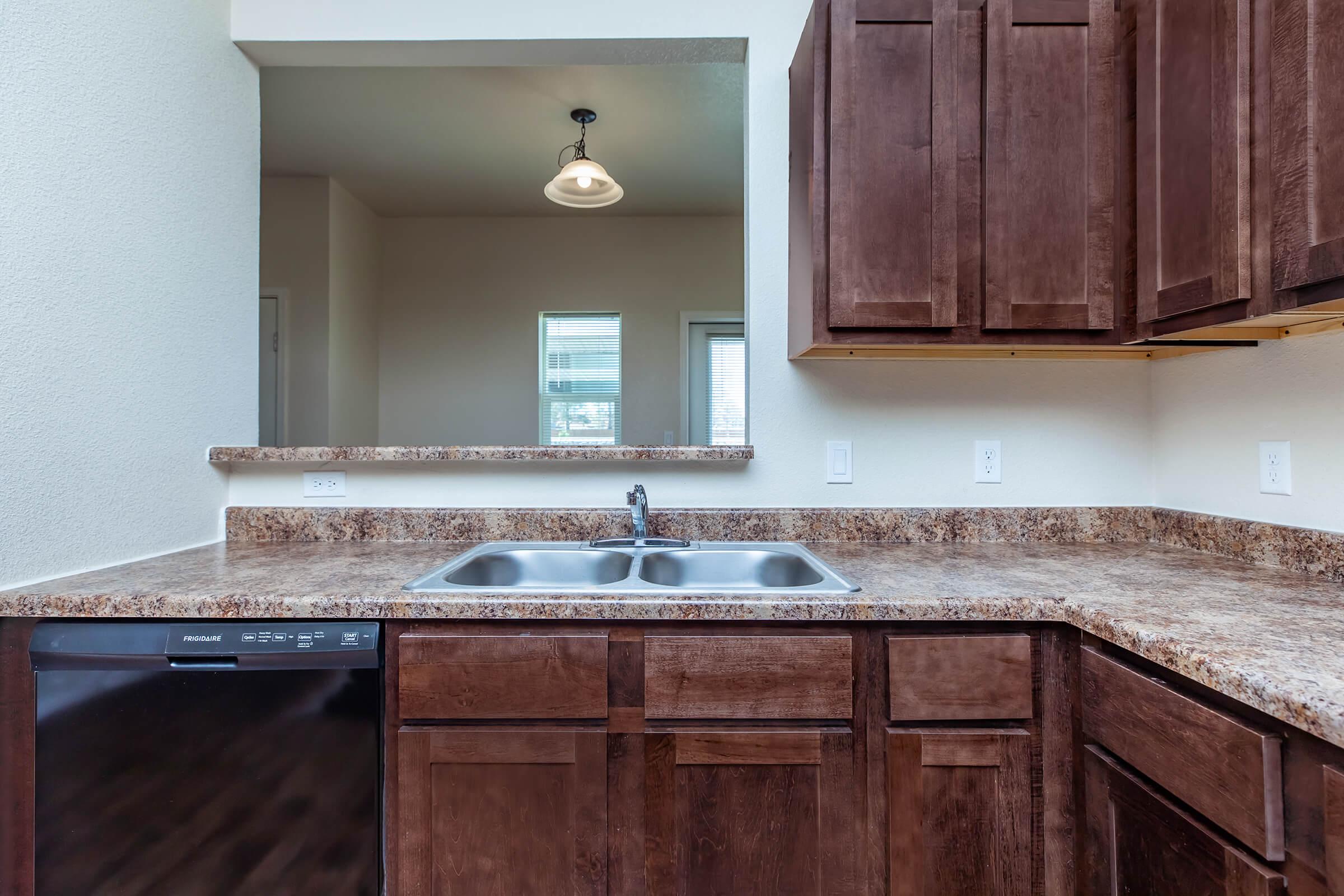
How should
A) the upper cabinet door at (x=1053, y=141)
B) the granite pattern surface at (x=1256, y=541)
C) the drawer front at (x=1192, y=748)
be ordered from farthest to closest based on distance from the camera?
the upper cabinet door at (x=1053, y=141) → the granite pattern surface at (x=1256, y=541) → the drawer front at (x=1192, y=748)

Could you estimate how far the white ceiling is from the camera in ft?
9.14

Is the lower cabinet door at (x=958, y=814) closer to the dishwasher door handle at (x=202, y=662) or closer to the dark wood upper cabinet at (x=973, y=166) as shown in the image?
the dark wood upper cabinet at (x=973, y=166)

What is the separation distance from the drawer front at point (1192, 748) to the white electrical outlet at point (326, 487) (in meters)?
1.75

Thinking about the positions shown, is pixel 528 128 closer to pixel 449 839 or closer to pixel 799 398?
pixel 799 398

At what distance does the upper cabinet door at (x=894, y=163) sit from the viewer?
4.52 ft

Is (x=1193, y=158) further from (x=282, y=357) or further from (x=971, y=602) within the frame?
(x=282, y=357)

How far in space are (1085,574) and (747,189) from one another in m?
1.25

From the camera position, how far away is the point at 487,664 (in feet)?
3.62

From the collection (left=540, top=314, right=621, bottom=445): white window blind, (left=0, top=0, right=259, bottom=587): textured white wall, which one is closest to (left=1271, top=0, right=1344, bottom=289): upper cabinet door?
(left=0, top=0, right=259, bottom=587): textured white wall

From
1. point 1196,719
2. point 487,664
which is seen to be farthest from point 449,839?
point 1196,719

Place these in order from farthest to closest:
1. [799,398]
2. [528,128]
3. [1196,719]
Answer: [528,128] < [799,398] < [1196,719]

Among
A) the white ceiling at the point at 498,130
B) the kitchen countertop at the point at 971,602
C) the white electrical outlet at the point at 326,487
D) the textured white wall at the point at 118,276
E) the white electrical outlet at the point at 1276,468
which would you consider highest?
the white ceiling at the point at 498,130

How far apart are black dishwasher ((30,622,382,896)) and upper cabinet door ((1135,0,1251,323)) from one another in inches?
63.9

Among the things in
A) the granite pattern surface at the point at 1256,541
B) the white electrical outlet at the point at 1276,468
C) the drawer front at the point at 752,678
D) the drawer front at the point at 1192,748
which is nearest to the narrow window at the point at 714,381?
the granite pattern surface at the point at 1256,541
